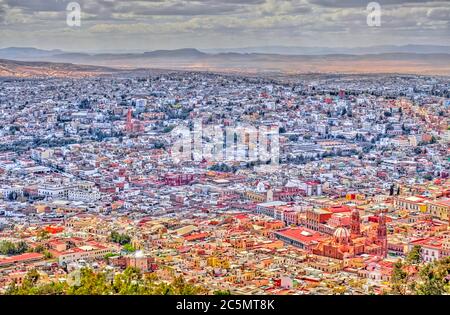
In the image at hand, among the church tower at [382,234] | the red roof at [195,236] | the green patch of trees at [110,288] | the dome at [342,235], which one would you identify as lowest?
the red roof at [195,236]

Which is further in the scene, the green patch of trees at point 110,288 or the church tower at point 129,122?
the church tower at point 129,122

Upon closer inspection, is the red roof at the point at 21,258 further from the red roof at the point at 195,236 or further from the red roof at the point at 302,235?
the red roof at the point at 302,235

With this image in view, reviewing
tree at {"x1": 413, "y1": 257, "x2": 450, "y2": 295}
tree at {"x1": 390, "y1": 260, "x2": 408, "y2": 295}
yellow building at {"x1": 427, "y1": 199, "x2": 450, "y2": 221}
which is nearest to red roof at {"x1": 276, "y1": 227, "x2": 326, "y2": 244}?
yellow building at {"x1": 427, "y1": 199, "x2": 450, "y2": 221}

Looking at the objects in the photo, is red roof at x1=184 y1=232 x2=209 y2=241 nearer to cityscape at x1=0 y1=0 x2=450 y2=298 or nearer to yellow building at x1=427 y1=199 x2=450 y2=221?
cityscape at x1=0 y1=0 x2=450 y2=298

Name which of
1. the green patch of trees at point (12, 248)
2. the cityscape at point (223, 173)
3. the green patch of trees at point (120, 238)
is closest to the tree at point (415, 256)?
the cityscape at point (223, 173)

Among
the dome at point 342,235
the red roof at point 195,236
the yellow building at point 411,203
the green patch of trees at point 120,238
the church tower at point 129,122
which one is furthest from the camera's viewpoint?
the church tower at point 129,122

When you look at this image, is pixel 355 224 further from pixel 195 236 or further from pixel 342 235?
pixel 195 236
